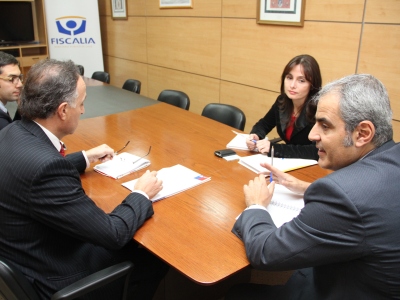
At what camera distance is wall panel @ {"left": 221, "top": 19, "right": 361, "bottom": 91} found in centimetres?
343

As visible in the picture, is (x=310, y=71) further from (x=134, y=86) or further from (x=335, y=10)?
(x=134, y=86)

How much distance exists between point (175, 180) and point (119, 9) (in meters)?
5.80

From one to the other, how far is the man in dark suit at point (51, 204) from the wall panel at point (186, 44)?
139 inches

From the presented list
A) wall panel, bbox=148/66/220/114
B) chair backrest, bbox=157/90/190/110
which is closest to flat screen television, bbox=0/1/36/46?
wall panel, bbox=148/66/220/114

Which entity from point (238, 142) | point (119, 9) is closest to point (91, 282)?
point (238, 142)

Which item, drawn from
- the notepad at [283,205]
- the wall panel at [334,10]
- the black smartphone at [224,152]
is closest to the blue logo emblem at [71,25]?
the wall panel at [334,10]

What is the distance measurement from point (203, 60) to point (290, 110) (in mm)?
2684

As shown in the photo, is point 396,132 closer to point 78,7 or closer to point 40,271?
point 40,271

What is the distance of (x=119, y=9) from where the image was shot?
681 centimetres

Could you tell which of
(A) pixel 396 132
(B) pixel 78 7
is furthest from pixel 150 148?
(B) pixel 78 7

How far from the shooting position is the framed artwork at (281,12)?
3.73m

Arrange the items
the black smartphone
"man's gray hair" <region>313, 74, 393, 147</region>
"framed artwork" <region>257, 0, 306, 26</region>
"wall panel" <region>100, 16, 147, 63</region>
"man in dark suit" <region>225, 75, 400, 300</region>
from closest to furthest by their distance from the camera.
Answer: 1. "man in dark suit" <region>225, 75, 400, 300</region>
2. "man's gray hair" <region>313, 74, 393, 147</region>
3. the black smartphone
4. "framed artwork" <region>257, 0, 306, 26</region>
5. "wall panel" <region>100, 16, 147, 63</region>

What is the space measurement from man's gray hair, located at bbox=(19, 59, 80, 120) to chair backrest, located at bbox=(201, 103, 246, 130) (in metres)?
1.78

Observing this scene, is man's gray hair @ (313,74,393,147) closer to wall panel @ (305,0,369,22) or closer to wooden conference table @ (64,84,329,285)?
wooden conference table @ (64,84,329,285)
